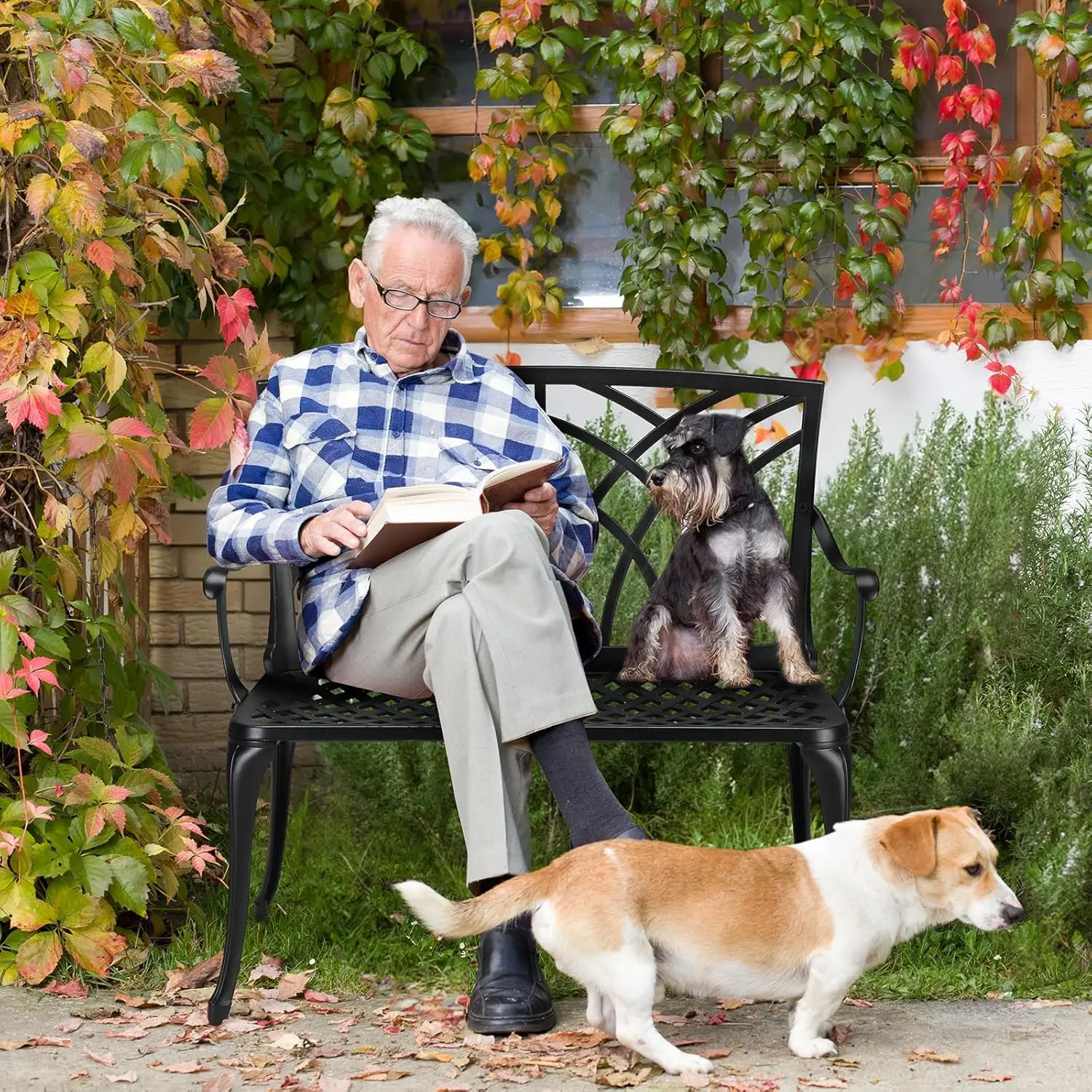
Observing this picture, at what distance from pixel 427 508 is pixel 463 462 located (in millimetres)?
519

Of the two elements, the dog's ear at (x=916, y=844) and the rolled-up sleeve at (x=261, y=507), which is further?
the rolled-up sleeve at (x=261, y=507)

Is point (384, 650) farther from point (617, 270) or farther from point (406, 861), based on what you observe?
point (617, 270)

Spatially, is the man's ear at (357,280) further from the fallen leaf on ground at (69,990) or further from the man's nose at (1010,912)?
the man's nose at (1010,912)

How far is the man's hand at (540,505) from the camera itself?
2.93 m

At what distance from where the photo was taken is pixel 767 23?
414cm

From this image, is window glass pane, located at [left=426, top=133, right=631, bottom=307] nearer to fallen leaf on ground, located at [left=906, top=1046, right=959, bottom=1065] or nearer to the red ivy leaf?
the red ivy leaf

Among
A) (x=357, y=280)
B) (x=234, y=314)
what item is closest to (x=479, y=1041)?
(x=234, y=314)

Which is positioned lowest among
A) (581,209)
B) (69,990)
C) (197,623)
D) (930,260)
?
(69,990)

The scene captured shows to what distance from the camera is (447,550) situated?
269 centimetres

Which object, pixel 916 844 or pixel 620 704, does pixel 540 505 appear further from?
pixel 916 844

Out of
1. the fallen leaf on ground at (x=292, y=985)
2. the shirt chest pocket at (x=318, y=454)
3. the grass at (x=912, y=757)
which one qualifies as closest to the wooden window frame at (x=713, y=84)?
the grass at (x=912, y=757)

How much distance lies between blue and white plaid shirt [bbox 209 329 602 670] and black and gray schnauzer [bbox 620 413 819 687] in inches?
6.9

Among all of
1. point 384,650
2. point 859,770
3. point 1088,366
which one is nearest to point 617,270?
point 1088,366

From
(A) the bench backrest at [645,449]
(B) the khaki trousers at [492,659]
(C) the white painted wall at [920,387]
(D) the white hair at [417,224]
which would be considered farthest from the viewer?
(C) the white painted wall at [920,387]
